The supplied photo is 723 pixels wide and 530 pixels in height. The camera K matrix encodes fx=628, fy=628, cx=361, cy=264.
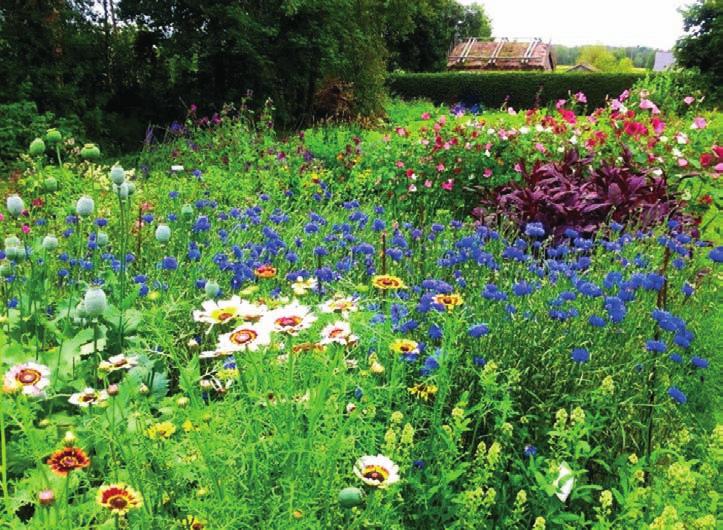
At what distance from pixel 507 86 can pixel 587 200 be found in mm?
21617

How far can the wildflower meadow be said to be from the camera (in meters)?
1.46

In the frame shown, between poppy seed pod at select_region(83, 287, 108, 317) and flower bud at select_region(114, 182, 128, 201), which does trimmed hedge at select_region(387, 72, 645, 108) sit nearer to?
flower bud at select_region(114, 182, 128, 201)

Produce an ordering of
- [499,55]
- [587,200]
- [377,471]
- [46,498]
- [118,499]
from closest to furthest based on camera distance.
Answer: [46,498] < [118,499] < [377,471] < [587,200] < [499,55]

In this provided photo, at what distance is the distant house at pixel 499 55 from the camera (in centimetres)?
4469

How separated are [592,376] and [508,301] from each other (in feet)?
1.34

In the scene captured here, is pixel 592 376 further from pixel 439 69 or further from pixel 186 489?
pixel 439 69

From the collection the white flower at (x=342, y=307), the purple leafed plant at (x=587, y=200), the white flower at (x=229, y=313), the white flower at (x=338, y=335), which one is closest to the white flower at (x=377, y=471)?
the white flower at (x=338, y=335)

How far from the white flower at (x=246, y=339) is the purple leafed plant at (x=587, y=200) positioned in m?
3.09

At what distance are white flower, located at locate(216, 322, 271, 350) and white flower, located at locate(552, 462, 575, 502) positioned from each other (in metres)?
0.85

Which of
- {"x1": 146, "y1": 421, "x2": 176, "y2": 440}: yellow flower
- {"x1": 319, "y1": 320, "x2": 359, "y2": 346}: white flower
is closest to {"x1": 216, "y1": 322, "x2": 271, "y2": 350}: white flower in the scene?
{"x1": 319, "y1": 320, "x2": 359, "y2": 346}: white flower

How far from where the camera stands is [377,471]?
1399mm

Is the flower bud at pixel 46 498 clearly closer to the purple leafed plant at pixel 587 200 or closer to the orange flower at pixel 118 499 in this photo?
the orange flower at pixel 118 499

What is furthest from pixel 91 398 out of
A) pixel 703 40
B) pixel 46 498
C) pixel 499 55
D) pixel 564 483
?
pixel 499 55

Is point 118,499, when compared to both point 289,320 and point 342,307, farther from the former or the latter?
point 342,307
